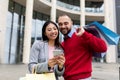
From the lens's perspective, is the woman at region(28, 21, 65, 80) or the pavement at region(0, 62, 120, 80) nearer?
the woman at region(28, 21, 65, 80)

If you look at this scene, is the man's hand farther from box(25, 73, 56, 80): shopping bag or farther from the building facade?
the building facade

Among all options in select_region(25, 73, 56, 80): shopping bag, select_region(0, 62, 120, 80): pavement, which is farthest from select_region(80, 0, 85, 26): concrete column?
select_region(25, 73, 56, 80): shopping bag

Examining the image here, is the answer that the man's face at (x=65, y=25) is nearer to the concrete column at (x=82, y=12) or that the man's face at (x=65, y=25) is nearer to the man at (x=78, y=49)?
the man at (x=78, y=49)

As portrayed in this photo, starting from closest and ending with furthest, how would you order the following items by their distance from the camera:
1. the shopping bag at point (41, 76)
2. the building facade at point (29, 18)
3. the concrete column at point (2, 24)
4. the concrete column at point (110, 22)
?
1. the shopping bag at point (41, 76)
2. the concrete column at point (2, 24)
3. the building facade at point (29, 18)
4. the concrete column at point (110, 22)

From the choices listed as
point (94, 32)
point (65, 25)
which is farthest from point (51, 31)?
point (94, 32)

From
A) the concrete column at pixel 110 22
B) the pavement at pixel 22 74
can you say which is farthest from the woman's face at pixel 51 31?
the concrete column at pixel 110 22

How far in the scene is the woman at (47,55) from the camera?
2.29 meters

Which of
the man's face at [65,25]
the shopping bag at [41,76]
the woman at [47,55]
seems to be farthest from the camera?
the man's face at [65,25]

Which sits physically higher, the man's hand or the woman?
the man's hand

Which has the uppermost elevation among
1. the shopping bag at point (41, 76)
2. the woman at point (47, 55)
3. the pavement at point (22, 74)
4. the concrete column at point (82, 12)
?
the concrete column at point (82, 12)

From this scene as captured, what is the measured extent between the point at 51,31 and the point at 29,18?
911 inches

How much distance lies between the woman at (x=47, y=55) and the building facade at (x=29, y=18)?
20353 millimetres

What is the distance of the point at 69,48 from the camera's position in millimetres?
2561

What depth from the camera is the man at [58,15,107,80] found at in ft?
8.11
